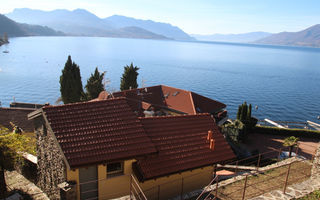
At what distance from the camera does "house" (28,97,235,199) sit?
12094 mm

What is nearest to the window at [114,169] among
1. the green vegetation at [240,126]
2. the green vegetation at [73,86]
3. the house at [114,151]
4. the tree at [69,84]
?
the house at [114,151]

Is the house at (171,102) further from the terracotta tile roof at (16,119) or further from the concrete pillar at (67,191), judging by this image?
the concrete pillar at (67,191)

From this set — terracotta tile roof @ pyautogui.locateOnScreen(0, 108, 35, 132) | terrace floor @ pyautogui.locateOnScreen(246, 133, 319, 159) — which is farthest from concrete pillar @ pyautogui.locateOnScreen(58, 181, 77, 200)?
terrace floor @ pyautogui.locateOnScreen(246, 133, 319, 159)

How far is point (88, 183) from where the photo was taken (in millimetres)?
12430

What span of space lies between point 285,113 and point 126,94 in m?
46.1

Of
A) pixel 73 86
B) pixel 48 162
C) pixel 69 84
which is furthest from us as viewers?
pixel 73 86

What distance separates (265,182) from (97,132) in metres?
10.1

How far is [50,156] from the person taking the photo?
45.2 feet

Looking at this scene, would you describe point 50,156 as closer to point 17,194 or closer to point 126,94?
point 17,194

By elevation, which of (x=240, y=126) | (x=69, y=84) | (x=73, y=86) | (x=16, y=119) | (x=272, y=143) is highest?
(x=69, y=84)

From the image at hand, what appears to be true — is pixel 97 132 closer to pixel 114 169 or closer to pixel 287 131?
pixel 114 169

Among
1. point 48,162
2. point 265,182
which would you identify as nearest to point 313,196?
point 265,182

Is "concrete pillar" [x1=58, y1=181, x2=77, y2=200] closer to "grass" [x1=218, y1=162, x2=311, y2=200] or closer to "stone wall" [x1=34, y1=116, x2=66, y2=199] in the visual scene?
"stone wall" [x1=34, y1=116, x2=66, y2=199]

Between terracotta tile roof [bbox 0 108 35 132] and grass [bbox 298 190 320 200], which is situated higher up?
grass [bbox 298 190 320 200]
